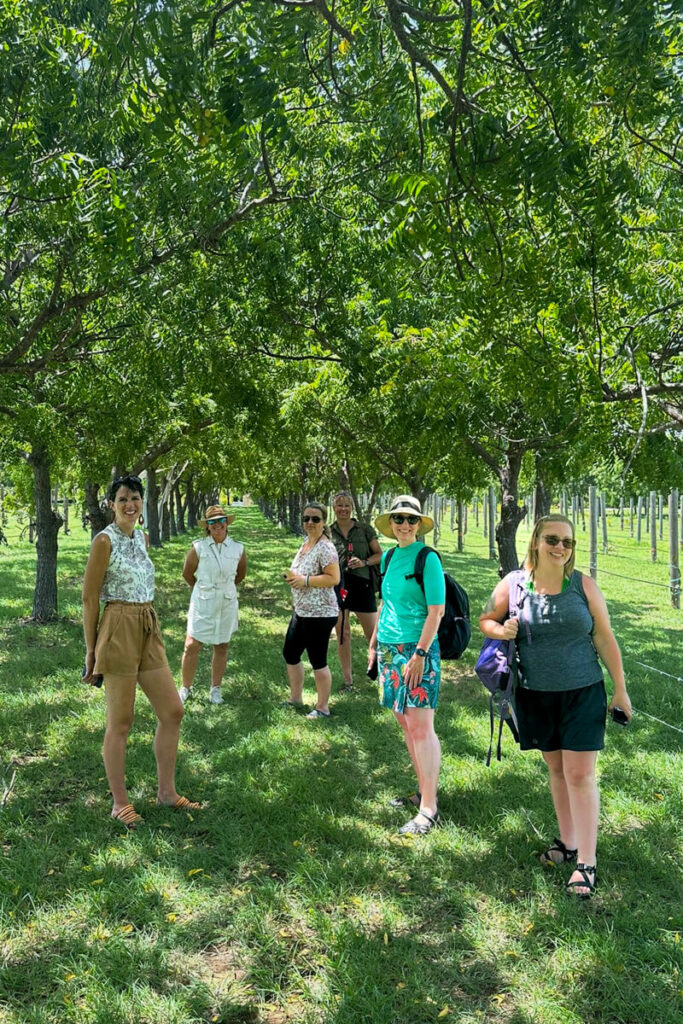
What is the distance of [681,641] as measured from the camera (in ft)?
35.3

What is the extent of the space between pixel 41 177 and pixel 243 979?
5.49 m

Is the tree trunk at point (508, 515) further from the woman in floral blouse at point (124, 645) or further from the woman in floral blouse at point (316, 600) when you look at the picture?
the woman in floral blouse at point (124, 645)

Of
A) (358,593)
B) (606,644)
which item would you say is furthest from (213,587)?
(606,644)

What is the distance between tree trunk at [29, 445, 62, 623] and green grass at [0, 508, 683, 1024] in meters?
4.90

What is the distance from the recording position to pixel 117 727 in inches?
157

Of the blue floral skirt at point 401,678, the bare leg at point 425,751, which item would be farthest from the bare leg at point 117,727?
the bare leg at point 425,751

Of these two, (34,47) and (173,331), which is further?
(173,331)

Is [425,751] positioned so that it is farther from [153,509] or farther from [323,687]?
[153,509]

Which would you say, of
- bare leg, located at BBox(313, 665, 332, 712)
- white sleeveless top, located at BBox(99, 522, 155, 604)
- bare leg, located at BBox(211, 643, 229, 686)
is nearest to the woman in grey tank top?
white sleeveless top, located at BBox(99, 522, 155, 604)

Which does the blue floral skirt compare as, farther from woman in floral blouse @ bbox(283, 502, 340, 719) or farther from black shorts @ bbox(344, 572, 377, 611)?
black shorts @ bbox(344, 572, 377, 611)

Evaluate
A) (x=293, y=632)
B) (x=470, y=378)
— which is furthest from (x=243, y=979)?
(x=470, y=378)

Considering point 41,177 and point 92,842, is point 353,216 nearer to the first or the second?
point 41,177

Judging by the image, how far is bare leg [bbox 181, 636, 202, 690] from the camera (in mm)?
6422

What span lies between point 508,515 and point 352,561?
2.51 m
